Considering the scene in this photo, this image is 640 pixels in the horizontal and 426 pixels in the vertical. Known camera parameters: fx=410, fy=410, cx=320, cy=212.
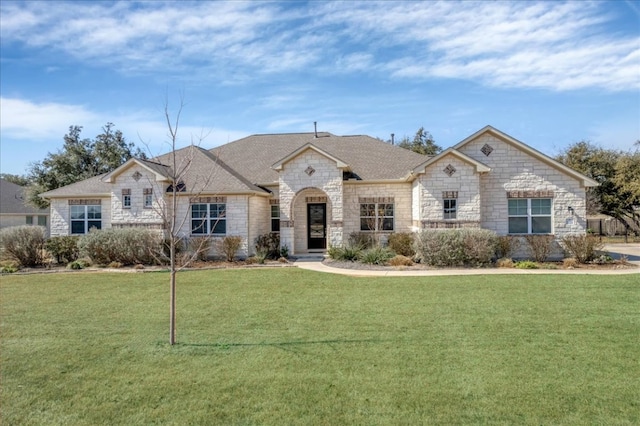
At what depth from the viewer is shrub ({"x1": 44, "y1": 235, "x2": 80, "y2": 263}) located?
1828 centimetres

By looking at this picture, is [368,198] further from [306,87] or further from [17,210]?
[17,210]

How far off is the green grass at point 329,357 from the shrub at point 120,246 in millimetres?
5994

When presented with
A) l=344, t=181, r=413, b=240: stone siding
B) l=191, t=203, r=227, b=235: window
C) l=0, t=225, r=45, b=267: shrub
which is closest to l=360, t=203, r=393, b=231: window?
l=344, t=181, r=413, b=240: stone siding

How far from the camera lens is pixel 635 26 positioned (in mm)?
12492

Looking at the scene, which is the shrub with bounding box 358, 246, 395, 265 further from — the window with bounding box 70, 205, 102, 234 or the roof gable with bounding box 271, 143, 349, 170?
the window with bounding box 70, 205, 102, 234

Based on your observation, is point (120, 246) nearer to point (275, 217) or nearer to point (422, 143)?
point (275, 217)

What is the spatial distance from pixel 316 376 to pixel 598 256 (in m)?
15.6

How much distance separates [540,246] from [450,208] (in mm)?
3841

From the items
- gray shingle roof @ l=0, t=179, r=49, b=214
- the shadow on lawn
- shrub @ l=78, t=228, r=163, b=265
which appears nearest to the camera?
the shadow on lawn

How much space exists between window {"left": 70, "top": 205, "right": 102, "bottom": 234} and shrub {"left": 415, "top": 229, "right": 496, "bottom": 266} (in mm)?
16059

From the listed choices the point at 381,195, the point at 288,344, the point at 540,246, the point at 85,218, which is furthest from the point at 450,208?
the point at 85,218

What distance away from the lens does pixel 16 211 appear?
3609cm

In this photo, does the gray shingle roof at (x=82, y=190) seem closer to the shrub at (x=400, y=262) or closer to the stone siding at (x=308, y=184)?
the stone siding at (x=308, y=184)

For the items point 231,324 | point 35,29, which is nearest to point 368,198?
point 231,324
